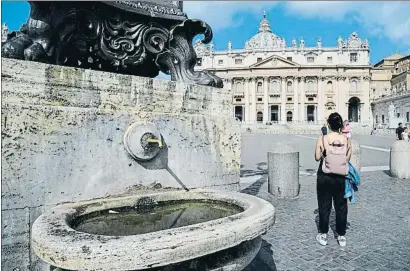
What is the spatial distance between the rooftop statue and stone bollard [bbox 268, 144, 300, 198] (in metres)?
3.99

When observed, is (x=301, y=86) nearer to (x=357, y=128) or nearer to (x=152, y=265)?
(x=357, y=128)

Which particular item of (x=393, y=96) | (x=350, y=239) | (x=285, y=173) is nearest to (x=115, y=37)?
(x=350, y=239)

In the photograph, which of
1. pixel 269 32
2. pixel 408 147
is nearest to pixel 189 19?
pixel 408 147

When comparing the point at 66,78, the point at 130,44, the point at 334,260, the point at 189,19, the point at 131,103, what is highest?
the point at 189,19

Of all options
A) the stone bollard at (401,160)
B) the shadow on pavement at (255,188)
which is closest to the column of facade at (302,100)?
the stone bollard at (401,160)

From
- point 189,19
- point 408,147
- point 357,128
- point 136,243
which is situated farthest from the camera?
point 357,128

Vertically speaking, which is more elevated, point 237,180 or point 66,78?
point 66,78

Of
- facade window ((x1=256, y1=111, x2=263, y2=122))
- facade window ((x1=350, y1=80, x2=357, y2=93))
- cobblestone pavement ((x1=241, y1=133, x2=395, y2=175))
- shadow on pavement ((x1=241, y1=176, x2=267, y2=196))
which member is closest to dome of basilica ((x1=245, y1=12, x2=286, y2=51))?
facade window ((x1=256, y1=111, x2=263, y2=122))

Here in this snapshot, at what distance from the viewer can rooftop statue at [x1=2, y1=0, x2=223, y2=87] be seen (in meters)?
2.47

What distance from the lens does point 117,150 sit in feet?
8.13

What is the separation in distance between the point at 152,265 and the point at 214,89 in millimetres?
2092

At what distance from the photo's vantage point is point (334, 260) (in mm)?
3500

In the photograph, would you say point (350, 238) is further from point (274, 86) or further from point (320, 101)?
point (320, 101)

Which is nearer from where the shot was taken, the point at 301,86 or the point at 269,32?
the point at 301,86
